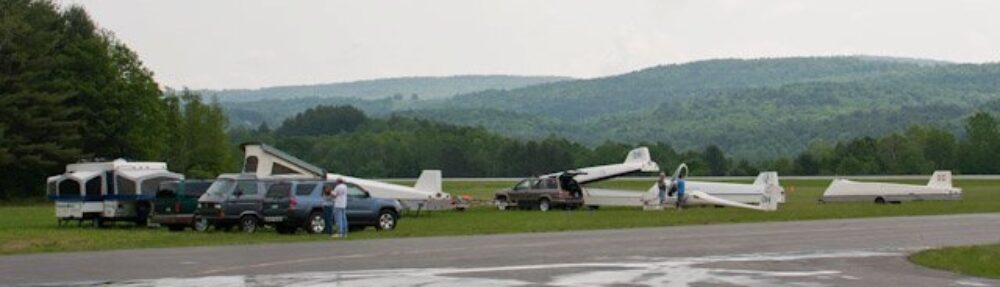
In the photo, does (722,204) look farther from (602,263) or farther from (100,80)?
(100,80)

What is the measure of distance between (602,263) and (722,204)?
30.6 meters

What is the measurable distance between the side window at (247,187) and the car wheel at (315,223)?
210 centimetres

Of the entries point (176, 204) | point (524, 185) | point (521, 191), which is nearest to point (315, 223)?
point (176, 204)

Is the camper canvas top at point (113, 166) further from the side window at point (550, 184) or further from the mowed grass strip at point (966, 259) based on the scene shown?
the mowed grass strip at point (966, 259)

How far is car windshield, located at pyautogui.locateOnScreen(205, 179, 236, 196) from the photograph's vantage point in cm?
3669

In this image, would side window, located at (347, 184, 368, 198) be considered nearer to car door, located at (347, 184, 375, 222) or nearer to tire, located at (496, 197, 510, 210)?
car door, located at (347, 184, 375, 222)

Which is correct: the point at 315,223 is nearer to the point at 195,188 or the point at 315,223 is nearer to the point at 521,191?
the point at 195,188

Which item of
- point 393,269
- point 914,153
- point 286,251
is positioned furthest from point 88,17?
point 914,153

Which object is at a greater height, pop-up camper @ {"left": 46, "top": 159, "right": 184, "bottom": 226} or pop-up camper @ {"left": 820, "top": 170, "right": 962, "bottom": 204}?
pop-up camper @ {"left": 46, "top": 159, "right": 184, "bottom": 226}

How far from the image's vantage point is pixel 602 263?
23.0 meters

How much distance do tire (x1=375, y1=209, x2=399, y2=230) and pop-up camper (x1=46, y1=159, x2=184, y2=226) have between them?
7.69 metres

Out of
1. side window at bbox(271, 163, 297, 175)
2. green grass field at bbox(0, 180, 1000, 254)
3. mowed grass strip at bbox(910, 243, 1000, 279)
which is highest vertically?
side window at bbox(271, 163, 297, 175)

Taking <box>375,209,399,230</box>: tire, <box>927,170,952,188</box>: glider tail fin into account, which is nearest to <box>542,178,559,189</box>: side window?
<box>375,209,399,230</box>: tire

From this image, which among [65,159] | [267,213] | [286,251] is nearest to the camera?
[286,251]
